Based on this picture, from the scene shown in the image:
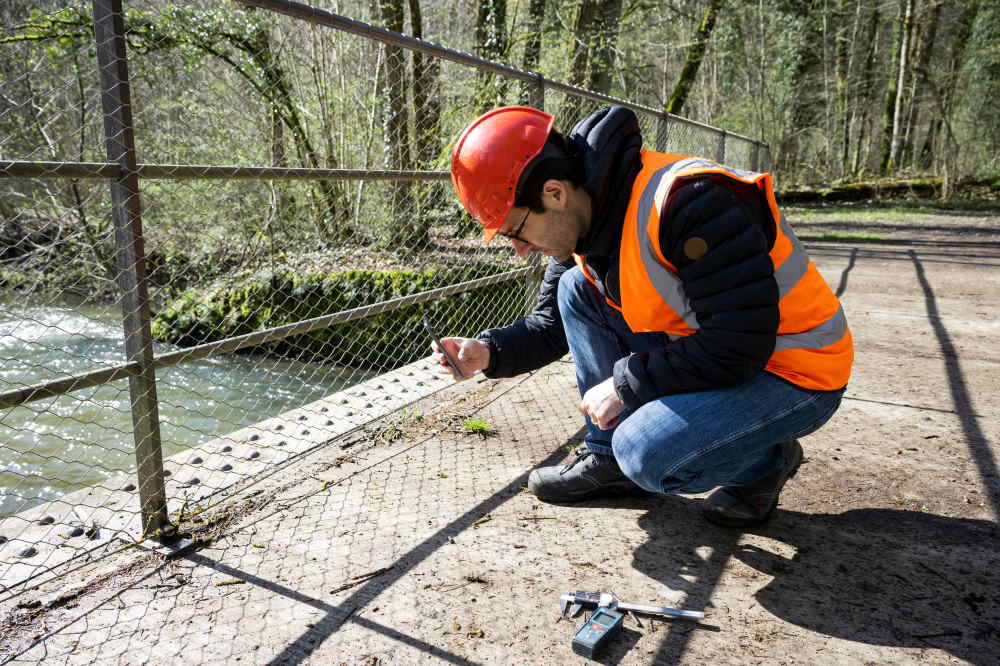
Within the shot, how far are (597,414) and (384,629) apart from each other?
0.78 meters

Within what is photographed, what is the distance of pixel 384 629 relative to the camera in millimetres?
1804

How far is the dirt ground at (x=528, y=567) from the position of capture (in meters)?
1.74

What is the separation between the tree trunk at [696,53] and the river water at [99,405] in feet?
34.4

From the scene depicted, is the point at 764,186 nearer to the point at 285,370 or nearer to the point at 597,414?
the point at 597,414

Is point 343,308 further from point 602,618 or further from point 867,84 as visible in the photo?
point 867,84

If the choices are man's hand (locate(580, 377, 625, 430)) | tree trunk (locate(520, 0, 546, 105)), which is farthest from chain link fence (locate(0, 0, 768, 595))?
tree trunk (locate(520, 0, 546, 105))

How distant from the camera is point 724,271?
168 cm

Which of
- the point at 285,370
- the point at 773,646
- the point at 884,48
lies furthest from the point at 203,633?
the point at 884,48

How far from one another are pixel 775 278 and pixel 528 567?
1.07m

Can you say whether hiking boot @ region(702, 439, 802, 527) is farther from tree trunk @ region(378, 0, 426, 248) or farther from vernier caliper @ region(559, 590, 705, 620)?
tree trunk @ region(378, 0, 426, 248)

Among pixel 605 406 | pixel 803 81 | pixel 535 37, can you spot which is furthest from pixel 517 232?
pixel 803 81

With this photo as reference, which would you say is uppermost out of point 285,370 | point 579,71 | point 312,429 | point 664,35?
point 664,35

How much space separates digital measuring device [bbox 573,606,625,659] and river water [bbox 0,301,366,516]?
2.02m

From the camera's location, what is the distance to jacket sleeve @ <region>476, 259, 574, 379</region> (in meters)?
2.42
